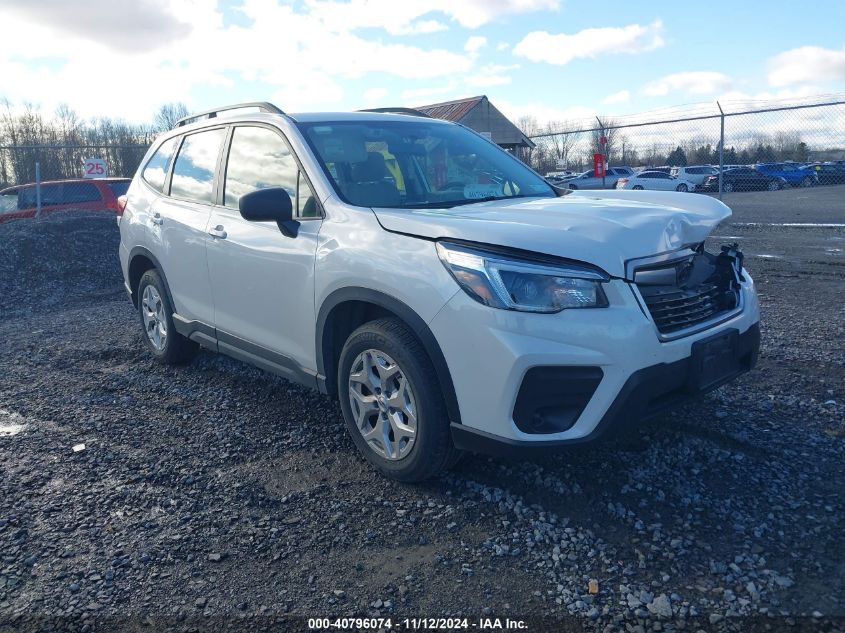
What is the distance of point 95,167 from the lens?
1808cm

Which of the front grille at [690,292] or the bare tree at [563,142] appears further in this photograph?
the bare tree at [563,142]

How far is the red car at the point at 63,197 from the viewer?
1517cm

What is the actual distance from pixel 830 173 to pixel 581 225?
17786 millimetres

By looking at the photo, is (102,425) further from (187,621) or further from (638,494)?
(638,494)

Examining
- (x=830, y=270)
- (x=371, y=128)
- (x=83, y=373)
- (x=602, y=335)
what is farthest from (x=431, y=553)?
(x=830, y=270)

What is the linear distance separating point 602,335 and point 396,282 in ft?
3.11

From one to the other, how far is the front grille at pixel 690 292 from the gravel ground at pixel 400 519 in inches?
29.9

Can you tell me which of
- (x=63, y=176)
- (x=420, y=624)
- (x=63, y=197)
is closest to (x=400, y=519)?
(x=420, y=624)

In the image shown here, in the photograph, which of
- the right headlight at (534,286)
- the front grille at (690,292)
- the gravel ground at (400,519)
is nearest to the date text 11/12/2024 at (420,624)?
the gravel ground at (400,519)

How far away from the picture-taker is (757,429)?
395 centimetres

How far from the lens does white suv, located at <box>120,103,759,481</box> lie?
2910 mm

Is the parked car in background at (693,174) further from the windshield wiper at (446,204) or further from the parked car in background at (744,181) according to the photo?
the windshield wiper at (446,204)

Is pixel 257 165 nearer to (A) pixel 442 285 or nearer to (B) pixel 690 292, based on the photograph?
(A) pixel 442 285

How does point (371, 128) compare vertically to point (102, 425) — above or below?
above
